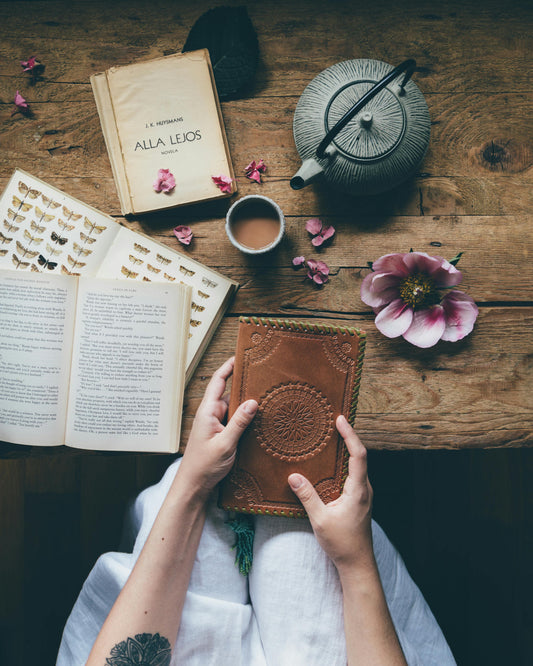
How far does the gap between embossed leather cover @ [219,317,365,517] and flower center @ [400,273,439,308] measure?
14cm

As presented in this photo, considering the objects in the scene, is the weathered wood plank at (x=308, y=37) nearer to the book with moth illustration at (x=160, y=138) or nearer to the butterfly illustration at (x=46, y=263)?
the book with moth illustration at (x=160, y=138)

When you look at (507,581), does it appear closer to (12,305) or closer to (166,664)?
(166,664)

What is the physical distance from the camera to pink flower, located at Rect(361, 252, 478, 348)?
0.82 metres

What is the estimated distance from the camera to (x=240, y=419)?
29.4 inches

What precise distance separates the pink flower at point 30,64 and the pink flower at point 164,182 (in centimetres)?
32

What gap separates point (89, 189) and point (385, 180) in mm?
558

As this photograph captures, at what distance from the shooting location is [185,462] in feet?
2.60

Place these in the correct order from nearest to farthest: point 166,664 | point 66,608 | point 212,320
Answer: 1. point 166,664
2. point 212,320
3. point 66,608

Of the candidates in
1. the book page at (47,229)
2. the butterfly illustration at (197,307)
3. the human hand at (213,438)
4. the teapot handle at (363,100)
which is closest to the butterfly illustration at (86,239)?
the book page at (47,229)

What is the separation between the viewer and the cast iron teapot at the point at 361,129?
0.73m

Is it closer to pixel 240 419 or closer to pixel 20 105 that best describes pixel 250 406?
pixel 240 419

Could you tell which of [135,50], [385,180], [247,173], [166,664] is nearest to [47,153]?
[135,50]

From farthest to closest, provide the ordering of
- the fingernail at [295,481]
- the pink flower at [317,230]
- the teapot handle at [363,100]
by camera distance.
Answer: the pink flower at [317,230] → the fingernail at [295,481] → the teapot handle at [363,100]

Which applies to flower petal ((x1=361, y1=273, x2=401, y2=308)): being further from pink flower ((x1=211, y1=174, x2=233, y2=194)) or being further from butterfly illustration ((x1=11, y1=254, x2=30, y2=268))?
butterfly illustration ((x1=11, y1=254, x2=30, y2=268))
